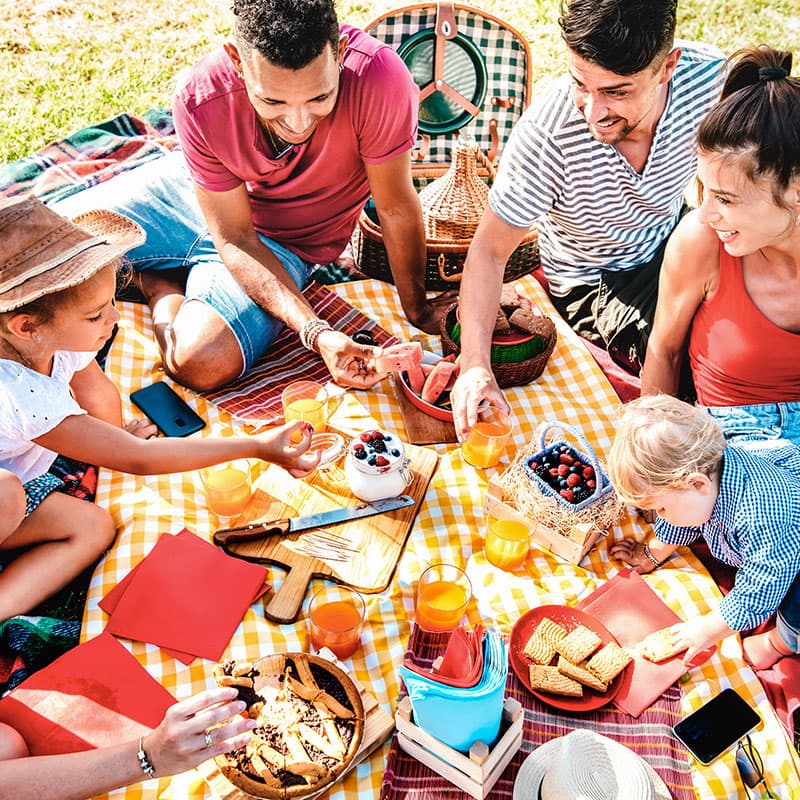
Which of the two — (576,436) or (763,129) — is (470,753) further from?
(763,129)

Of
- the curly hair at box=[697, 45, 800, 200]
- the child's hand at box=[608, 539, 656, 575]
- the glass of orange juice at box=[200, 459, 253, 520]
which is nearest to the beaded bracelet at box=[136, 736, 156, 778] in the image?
the glass of orange juice at box=[200, 459, 253, 520]

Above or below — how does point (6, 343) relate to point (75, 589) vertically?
above

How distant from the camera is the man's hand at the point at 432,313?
3748 mm

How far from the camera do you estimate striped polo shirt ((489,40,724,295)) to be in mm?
3094

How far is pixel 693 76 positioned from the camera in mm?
3098

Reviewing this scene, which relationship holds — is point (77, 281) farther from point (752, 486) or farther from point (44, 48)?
point (44, 48)

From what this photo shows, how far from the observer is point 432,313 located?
3.77 m

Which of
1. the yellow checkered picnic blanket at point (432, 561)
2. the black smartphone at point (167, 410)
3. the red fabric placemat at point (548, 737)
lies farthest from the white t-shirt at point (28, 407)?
the red fabric placemat at point (548, 737)

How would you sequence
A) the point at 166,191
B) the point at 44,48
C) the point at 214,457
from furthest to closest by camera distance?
the point at 44,48, the point at 166,191, the point at 214,457

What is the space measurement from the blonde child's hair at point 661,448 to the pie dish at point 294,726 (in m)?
1.02

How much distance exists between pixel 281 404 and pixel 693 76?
211cm

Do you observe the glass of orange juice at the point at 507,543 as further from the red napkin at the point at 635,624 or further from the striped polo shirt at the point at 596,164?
the striped polo shirt at the point at 596,164

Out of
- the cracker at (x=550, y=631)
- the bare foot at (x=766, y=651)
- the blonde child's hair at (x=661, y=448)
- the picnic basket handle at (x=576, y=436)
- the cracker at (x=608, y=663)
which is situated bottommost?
the bare foot at (x=766, y=651)

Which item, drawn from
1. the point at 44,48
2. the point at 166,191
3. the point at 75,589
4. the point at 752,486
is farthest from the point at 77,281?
the point at 44,48
